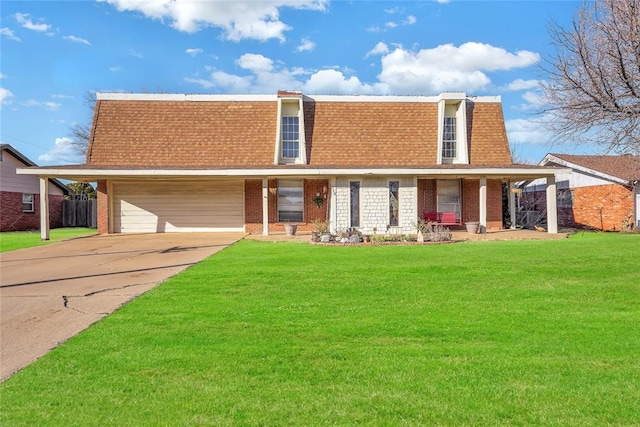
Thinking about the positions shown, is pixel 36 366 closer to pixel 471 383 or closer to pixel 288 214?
pixel 471 383

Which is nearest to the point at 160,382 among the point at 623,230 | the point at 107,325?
the point at 107,325

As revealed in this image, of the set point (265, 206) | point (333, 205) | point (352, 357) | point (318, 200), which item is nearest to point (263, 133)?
point (265, 206)

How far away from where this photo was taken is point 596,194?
78.2 ft

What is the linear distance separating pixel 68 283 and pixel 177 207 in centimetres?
1292

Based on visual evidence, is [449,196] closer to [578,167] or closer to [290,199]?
[290,199]

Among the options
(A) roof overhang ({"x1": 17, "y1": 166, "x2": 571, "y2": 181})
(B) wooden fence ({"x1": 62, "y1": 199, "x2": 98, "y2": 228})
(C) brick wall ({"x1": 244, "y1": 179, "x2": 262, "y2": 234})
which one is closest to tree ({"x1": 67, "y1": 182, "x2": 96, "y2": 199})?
(B) wooden fence ({"x1": 62, "y1": 199, "x2": 98, "y2": 228})

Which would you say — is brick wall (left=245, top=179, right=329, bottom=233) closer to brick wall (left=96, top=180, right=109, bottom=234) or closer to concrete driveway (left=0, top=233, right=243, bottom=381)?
concrete driveway (left=0, top=233, right=243, bottom=381)

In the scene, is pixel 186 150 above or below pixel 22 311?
above

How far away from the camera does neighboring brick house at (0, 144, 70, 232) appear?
25.8 meters

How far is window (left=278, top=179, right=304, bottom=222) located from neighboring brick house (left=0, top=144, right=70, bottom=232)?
1581 cm

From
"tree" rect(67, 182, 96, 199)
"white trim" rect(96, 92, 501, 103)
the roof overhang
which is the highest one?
"white trim" rect(96, 92, 501, 103)

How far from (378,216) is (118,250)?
33.2 ft

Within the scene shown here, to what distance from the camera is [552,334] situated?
17.6 ft

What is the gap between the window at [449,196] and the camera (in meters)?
21.1
